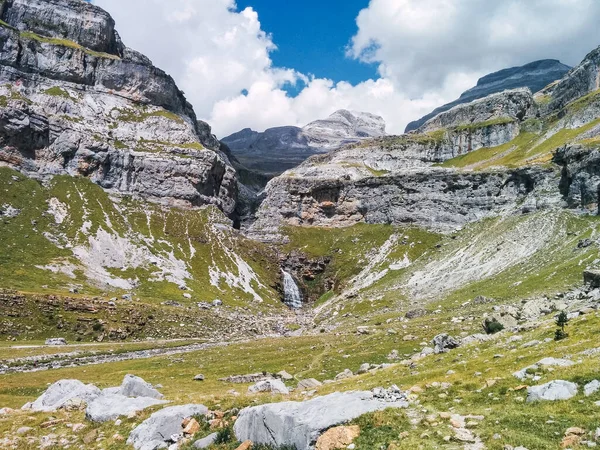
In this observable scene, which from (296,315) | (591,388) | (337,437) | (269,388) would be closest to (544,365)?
(591,388)

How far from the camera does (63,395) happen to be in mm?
33438

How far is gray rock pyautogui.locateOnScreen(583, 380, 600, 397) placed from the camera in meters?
17.0

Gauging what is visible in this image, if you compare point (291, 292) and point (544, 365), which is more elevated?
point (544, 365)

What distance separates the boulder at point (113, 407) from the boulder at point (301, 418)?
1090cm

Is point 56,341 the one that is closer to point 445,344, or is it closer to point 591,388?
point 445,344

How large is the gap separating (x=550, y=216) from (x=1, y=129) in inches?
8488

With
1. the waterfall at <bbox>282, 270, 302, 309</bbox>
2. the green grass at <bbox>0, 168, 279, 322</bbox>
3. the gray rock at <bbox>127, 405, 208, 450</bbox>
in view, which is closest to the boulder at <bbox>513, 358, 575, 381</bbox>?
the gray rock at <bbox>127, 405, 208, 450</bbox>

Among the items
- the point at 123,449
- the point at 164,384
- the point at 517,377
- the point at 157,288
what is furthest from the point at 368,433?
the point at 157,288

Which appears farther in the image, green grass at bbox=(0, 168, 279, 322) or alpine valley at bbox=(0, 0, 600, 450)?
green grass at bbox=(0, 168, 279, 322)

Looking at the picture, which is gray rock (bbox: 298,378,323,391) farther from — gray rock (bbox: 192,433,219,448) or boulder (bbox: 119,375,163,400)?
gray rock (bbox: 192,433,219,448)

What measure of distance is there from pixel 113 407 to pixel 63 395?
8.60 metres

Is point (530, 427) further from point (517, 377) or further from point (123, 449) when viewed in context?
point (123, 449)

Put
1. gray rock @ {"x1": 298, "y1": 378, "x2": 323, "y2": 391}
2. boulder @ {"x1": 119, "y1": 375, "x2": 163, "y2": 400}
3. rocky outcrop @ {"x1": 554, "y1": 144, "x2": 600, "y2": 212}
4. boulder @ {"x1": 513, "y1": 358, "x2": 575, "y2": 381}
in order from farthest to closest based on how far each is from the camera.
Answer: rocky outcrop @ {"x1": 554, "y1": 144, "x2": 600, "y2": 212} → gray rock @ {"x1": 298, "y1": 378, "x2": 323, "y2": 391} → boulder @ {"x1": 119, "y1": 375, "x2": 163, "y2": 400} → boulder @ {"x1": 513, "y1": 358, "x2": 575, "y2": 381}

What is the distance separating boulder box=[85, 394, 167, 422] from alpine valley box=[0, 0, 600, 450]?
20cm
